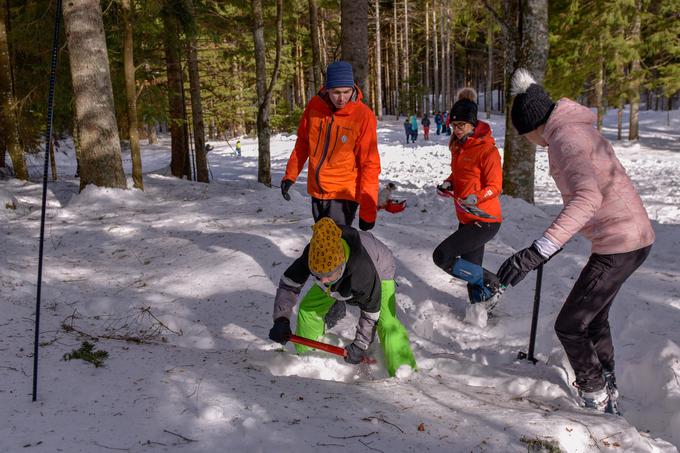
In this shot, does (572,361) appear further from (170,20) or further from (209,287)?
(170,20)

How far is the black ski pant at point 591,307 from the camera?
129 inches

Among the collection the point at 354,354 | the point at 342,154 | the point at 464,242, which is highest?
the point at 342,154

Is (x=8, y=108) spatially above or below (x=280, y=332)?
above

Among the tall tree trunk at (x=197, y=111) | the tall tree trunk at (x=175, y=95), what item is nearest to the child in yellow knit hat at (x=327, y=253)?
the tall tree trunk at (x=175, y=95)

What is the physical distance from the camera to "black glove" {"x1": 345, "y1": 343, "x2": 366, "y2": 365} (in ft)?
12.8

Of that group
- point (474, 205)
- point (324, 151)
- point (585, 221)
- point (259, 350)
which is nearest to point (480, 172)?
point (474, 205)

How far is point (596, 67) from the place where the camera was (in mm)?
24438

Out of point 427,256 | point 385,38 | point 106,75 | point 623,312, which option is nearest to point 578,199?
point 623,312

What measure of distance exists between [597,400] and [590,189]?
1.45 metres

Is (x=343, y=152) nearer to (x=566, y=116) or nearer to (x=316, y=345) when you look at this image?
(x=316, y=345)

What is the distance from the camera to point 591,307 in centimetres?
331

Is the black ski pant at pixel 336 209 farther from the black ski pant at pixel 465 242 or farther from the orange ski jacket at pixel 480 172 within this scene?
the orange ski jacket at pixel 480 172

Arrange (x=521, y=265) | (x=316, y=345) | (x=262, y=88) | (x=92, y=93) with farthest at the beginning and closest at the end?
(x=262, y=88)
(x=92, y=93)
(x=316, y=345)
(x=521, y=265)

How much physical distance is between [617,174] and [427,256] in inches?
127
